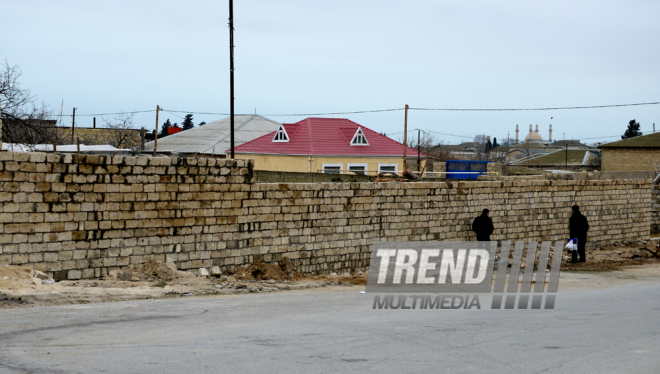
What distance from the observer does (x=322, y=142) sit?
141 ft

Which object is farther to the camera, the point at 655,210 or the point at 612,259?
→ the point at 655,210

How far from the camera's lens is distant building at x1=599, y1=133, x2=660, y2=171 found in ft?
156

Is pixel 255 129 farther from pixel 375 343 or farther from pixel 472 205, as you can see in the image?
pixel 375 343

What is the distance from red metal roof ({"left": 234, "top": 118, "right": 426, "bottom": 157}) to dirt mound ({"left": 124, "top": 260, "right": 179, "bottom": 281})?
29.4 meters

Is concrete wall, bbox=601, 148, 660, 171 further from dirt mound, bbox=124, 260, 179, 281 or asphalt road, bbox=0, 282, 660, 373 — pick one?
dirt mound, bbox=124, 260, 179, 281

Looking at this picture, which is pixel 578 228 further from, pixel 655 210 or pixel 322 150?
pixel 322 150

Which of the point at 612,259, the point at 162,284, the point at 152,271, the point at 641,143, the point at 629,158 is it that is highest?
the point at 641,143

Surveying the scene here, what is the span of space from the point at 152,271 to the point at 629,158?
4554 cm

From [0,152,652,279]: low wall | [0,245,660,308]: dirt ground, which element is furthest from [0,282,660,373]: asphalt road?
[0,152,652,279]: low wall

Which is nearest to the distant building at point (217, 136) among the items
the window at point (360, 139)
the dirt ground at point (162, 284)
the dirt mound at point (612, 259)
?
the window at point (360, 139)

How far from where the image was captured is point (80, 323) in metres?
8.05

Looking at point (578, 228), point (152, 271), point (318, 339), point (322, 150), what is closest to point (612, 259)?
point (578, 228)

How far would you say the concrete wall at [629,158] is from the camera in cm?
4738

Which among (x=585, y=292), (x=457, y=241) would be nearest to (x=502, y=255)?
(x=457, y=241)
